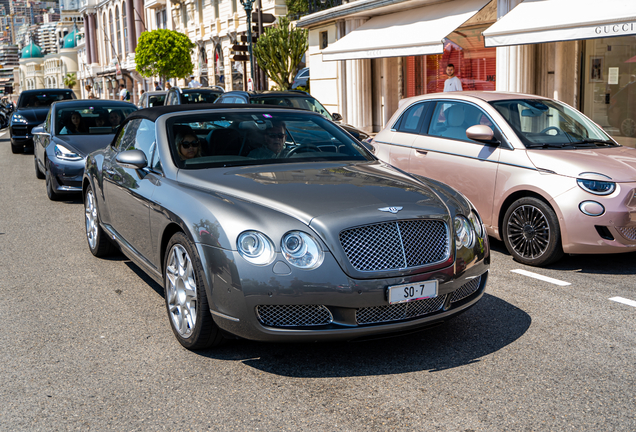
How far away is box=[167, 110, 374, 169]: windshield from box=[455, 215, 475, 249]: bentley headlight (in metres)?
1.23

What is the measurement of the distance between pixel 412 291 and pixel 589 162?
10.3 ft

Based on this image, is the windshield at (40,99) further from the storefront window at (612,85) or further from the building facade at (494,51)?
the storefront window at (612,85)

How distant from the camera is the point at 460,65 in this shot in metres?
18.2

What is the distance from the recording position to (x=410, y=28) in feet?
57.0

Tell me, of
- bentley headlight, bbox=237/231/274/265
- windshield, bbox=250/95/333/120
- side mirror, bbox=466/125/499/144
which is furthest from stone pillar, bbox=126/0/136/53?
bentley headlight, bbox=237/231/274/265

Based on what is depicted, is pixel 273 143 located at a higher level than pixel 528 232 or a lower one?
higher

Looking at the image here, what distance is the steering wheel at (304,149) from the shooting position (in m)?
5.00

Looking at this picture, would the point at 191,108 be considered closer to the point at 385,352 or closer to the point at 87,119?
the point at 385,352

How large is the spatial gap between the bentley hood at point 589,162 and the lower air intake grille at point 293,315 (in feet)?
10.8

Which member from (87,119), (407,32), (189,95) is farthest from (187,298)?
(189,95)

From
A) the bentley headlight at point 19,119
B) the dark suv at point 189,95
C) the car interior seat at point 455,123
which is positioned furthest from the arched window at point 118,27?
the car interior seat at point 455,123

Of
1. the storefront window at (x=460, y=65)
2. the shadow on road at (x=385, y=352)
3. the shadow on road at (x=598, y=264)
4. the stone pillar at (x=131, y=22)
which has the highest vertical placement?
the stone pillar at (x=131, y=22)

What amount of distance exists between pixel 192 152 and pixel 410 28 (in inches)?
537

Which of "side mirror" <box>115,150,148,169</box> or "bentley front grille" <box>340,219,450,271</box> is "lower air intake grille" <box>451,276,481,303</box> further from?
"side mirror" <box>115,150,148,169</box>
